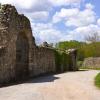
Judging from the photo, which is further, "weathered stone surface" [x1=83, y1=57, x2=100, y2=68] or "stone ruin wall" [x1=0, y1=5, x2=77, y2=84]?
"weathered stone surface" [x1=83, y1=57, x2=100, y2=68]

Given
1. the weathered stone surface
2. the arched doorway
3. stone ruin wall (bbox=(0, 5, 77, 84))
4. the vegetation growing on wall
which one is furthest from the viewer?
the weathered stone surface

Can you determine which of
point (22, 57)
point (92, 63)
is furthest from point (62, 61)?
point (92, 63)

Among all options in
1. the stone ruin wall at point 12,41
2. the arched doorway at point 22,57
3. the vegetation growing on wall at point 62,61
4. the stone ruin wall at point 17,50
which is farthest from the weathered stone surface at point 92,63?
the arched doorway at point 22,57

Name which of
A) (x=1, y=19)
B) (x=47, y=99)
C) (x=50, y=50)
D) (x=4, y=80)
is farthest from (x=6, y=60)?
(x=50, y=50)

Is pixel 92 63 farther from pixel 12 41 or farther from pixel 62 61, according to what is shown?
pixel 12 41

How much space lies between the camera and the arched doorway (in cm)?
2808

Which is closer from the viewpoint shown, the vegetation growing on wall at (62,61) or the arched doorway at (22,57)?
the arched doorway at (22,57)

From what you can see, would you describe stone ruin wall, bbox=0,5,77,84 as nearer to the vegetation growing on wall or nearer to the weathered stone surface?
the vegetation growing on wall

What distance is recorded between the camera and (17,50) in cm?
2808

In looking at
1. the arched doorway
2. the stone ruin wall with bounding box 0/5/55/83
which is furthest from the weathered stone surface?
the arched doorway

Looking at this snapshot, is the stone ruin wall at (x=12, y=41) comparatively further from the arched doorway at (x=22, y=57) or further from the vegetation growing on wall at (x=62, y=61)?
the vegetation growing on wall at (x=62, y=61)

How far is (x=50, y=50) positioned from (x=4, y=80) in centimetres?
1358

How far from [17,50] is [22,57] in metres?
1.44

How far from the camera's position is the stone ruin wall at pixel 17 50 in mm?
24766
